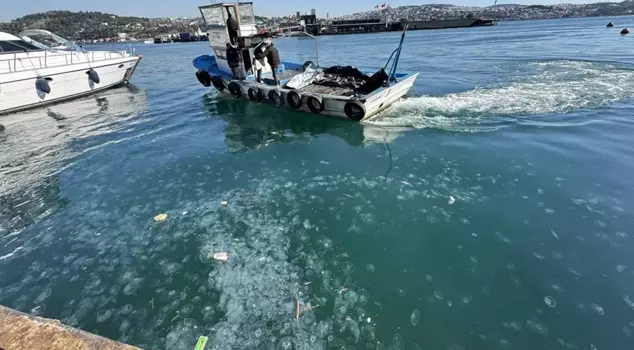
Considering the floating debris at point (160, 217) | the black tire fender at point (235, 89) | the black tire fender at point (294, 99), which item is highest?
the black tire fender at point (235, 89)

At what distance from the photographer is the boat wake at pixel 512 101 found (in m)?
9.98

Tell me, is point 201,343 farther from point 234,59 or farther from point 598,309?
point 234,59

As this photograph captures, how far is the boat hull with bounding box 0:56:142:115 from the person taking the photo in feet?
44.9

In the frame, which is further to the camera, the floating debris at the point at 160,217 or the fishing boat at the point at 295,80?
the fishing boat at the point at 295,80

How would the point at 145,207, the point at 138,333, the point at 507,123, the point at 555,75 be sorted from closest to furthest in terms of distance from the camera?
the point at 138,333, the point at 145,207, the point at 507,123, the point at 555,75

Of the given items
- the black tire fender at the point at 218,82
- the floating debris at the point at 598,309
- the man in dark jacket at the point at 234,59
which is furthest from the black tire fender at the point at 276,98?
the floating debris at the point at 598,309

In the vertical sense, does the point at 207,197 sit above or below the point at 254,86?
below

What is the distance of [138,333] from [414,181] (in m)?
5.36

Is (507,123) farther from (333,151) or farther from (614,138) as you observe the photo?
(333,151)

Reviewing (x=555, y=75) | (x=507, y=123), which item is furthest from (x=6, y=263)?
(x=555, y=75)

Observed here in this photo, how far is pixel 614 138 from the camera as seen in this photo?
8102 millimetres

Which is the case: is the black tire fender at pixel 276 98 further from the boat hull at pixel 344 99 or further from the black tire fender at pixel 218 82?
the black tire fender at pixel 218 82

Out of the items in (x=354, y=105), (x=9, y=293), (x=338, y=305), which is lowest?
(x=338, y=305)

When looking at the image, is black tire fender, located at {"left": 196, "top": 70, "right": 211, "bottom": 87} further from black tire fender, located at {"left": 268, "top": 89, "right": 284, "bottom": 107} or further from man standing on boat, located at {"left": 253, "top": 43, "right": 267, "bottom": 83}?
black tire fender, located at {"left": 268, "top": 89, "right": 284, "bottom": 107}
